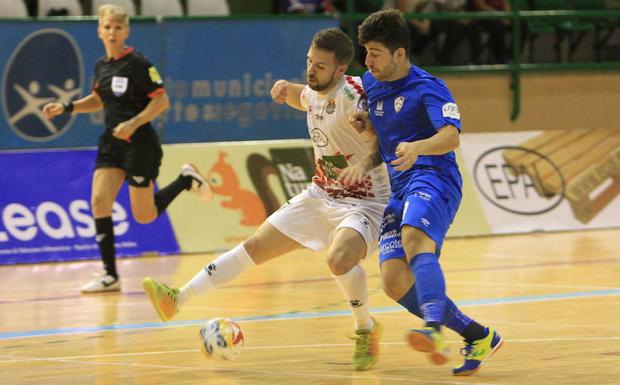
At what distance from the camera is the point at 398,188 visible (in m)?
6.11

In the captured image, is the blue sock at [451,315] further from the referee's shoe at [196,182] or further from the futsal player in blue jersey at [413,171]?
the referee's shoe at [196,182]

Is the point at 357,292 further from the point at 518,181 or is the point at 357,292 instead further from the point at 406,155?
the point at 518,181

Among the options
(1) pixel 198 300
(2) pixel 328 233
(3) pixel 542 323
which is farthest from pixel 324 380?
(1) pixel 198 300

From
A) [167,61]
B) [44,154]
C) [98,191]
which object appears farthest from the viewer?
[167,61]

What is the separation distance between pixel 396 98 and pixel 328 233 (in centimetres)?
98

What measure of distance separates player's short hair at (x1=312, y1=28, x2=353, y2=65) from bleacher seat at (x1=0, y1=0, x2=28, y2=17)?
7317 millimetres

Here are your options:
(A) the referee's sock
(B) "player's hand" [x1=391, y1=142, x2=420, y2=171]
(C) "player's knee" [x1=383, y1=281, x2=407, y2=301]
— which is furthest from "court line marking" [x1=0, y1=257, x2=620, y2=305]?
(B) "player's hand" [x1=391, y1=142, x2=420, y2=171]

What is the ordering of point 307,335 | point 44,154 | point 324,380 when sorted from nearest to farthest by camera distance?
point 324,380 < point 307,335 < point 44,154

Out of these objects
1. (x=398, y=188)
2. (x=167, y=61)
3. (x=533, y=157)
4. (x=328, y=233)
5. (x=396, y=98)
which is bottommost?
(x=533, y=157)

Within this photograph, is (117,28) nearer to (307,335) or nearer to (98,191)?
(98,191)

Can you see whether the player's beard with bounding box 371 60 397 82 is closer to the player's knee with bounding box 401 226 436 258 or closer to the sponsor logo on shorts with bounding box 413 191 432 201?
the sponsor logo on shorts with bounding box 413 191 432 201

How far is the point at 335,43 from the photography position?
20.9ft

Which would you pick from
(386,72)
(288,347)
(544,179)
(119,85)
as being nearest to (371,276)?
(119,85)

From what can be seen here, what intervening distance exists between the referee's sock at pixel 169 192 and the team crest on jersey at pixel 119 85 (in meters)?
0.95
